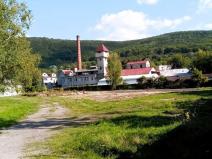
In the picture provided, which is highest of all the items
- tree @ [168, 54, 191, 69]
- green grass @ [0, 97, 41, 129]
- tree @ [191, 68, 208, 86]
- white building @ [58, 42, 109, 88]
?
tree @ [168, 54, 191, 69]

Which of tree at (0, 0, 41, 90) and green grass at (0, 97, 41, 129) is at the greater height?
tree at (0, 0, 41, 90)

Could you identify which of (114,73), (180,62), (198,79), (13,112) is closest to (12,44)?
(13,112)

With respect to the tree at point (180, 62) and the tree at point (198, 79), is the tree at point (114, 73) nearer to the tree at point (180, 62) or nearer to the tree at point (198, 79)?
the tree at point (198, 79)

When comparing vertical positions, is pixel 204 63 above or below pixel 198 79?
above

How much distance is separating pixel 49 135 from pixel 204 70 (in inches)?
4434

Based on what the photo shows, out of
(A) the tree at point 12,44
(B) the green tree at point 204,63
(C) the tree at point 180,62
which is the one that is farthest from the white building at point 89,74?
(A) the tree at point 12,44

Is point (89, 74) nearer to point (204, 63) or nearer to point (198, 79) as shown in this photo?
point (204, 63)

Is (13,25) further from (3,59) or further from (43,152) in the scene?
(43,152)

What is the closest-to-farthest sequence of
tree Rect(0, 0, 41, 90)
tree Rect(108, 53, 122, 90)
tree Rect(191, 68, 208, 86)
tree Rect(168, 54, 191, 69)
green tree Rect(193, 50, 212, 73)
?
tree Rect(0, 0, 41, 90)
tree Rect(191, 68, 208, 86)
tree Rect(108, 53, 122, 90)
green tree Rect(193, 50, 212, 73)
tree Rect(168, 54, 191, 69)

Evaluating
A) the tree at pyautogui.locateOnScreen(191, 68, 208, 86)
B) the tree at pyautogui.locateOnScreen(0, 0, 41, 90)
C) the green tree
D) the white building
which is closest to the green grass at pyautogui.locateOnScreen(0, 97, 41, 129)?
the tree at pyautogui.locateOnScreen(0, 0, 41, 90)

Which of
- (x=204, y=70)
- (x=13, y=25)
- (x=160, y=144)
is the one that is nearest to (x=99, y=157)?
(x=160, y=144)

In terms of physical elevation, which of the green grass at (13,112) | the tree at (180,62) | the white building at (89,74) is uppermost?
the tree at (180,62)

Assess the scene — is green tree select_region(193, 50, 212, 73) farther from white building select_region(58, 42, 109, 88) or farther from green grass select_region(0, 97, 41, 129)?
green grass select_region(0, 97, 41, 129)

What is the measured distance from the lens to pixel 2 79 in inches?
1347
